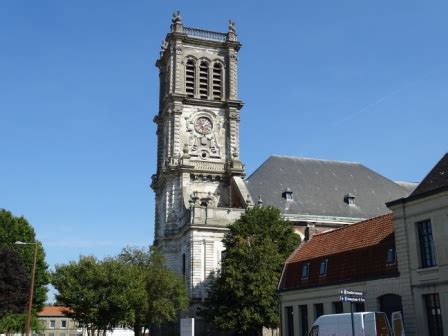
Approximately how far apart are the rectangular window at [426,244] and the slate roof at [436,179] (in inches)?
54.4

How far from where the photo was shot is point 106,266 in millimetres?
41406

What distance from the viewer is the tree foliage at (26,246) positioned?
4569 centimetres

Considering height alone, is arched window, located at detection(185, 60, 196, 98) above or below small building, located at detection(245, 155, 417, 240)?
above

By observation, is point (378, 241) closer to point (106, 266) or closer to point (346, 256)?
point (346, 256)

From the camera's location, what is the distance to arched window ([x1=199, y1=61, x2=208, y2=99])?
61656 millimetres

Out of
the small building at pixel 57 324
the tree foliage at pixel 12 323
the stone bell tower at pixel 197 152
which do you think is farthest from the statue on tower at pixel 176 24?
the small building at pixel 57 324

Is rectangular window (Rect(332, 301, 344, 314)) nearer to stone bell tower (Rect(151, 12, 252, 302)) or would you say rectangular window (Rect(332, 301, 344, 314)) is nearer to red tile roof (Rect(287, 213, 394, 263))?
red tile roof (Rect(287, 213, 394, 263))

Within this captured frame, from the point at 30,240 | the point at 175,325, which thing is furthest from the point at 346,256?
the point at 30,240

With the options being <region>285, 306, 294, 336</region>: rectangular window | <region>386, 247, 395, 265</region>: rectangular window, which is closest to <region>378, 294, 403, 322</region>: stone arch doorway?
<region>386, 247, 395, 265</region>: rectangular window

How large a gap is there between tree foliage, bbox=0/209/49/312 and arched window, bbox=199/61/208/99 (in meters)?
23.6

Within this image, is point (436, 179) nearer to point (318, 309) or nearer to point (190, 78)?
point (318, 309)

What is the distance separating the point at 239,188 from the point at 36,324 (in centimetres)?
2154

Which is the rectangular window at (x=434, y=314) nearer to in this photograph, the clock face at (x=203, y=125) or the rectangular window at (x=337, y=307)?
the rectangular window at (x=337, y=307)

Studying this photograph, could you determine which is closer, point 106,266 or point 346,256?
point 346,256
